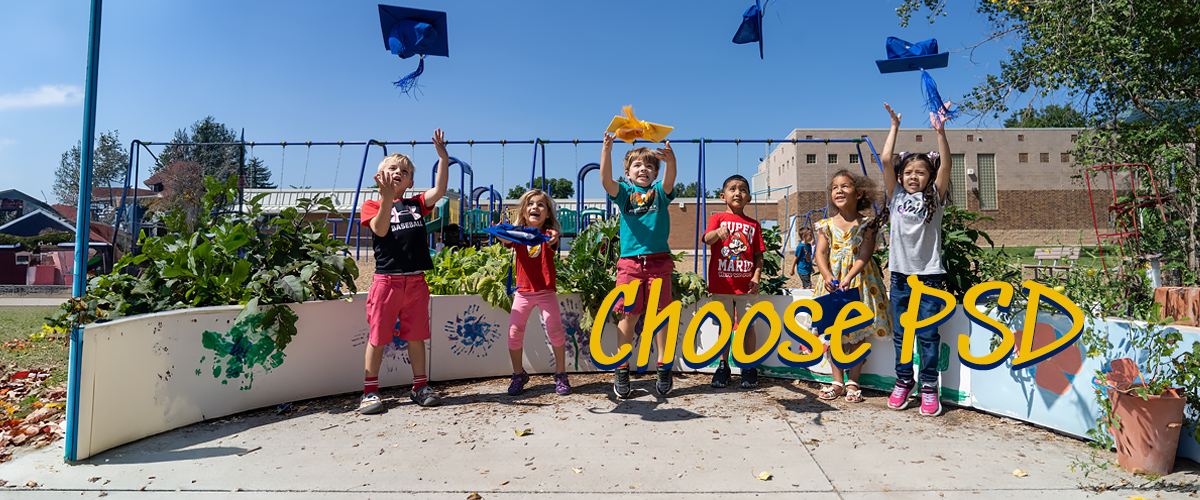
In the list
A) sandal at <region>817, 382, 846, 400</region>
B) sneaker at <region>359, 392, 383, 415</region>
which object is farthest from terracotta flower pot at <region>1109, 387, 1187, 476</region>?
sneaker at <region>359, 392, 383, 415</region>

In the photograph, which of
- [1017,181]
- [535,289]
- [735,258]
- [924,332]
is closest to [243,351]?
[535,289]

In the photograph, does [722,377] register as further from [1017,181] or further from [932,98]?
[1017,181]

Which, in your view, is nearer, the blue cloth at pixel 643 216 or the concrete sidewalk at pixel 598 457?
the concrete sidewalk at pixel 598 457

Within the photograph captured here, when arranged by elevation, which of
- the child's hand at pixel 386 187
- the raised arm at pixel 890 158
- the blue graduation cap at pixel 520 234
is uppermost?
the raised arm at pixel 890 158

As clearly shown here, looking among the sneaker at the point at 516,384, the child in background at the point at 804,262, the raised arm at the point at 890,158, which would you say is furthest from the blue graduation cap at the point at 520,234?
the child in background at the point at 804,262

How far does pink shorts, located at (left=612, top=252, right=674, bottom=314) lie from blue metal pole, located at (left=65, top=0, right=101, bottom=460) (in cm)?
301

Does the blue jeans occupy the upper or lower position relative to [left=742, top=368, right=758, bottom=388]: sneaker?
upper

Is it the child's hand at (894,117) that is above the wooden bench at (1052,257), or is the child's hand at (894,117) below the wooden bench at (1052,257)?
above

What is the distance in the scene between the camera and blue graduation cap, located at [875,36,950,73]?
14.3 ft

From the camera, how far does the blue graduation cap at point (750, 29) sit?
17.5ft

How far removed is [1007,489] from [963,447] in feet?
1.91

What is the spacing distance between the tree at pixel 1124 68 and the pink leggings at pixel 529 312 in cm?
811

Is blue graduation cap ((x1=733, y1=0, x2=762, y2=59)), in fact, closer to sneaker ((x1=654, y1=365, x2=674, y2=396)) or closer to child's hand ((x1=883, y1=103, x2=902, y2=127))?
child's hand ((x1=883, y1=103, x2=902, y2=127))

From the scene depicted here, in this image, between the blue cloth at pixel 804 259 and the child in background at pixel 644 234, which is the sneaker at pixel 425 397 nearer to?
the child in background at pixel 644 234
